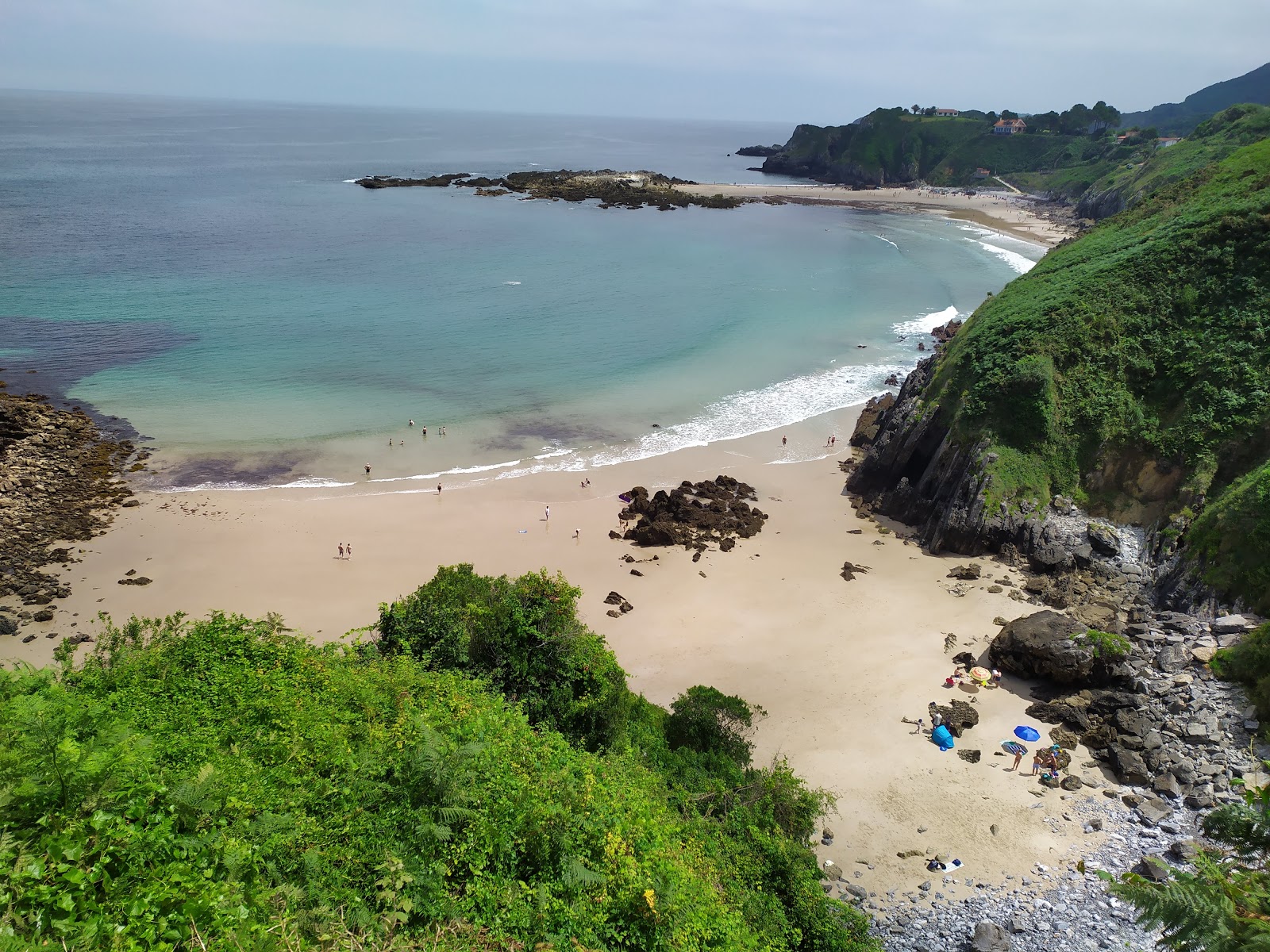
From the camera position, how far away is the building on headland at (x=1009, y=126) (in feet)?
519

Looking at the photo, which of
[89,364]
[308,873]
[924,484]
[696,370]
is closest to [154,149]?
[89,364]

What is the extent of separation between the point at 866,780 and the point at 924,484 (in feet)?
55.5

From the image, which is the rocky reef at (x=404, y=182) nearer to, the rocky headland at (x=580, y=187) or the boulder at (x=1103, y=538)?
the rocky headland at (x=580, y=187)

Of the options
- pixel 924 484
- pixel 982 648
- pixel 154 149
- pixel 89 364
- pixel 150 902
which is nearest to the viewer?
pixel 150 902

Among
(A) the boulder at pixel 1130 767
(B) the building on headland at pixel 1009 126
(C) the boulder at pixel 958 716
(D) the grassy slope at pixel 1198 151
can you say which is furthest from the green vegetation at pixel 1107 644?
(B) the building on headland at pixel 1009 126

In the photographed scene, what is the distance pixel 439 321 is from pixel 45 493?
2928 centimetres

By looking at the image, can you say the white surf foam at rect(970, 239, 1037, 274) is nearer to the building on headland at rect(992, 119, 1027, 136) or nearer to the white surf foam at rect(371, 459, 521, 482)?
the white surf foam at rect(371, 459, 521, 482)

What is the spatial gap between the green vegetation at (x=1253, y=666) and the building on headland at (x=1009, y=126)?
170067 millimetres

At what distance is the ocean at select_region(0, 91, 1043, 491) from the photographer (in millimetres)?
38688

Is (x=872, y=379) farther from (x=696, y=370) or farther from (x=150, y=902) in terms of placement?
(x=150, y=902)

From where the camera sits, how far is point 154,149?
5974 inches

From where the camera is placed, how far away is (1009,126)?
160 meters

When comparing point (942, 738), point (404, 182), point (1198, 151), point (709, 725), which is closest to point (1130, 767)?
point (942, 738)

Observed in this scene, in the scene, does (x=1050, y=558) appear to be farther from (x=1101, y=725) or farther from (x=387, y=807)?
(x=387, y=807)
